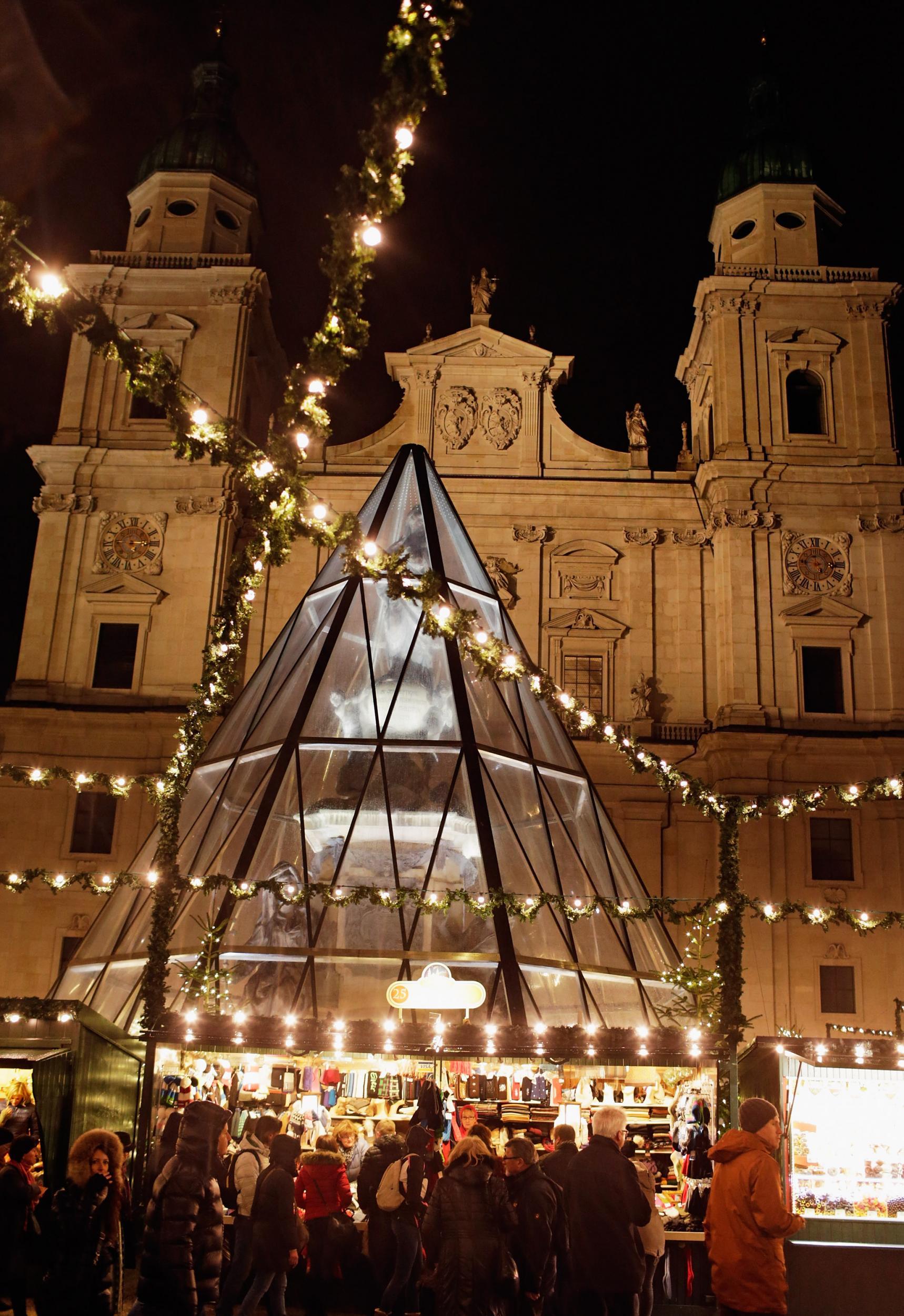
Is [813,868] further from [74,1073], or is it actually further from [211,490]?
[74,1073]

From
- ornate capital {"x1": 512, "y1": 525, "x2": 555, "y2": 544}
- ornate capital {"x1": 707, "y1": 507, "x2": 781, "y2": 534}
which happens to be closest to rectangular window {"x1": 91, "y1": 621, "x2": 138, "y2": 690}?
ornate capital {"x1": 512, "y1": 525, "x2": 555, "y2": 544}

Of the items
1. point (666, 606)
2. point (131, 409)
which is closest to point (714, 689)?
point (666, 606)

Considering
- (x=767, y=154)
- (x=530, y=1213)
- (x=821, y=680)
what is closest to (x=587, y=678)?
(x=821, y=680)

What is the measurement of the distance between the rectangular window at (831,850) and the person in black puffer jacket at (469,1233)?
2046 centimetres

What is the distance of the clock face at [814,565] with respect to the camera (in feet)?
91.6

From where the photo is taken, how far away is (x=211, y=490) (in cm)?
2897

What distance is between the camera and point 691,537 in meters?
29.1

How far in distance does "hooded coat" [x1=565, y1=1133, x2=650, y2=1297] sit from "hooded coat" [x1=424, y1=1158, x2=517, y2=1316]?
413 mm

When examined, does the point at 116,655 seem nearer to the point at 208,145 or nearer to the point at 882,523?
the point at 208,145

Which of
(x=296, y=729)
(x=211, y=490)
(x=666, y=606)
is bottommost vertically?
(x=296, y=729)

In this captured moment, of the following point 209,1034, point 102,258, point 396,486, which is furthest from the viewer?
point 102,258

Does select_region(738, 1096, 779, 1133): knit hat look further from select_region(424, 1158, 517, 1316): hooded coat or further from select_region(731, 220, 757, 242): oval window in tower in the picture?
select_region(731, 220, 757, 242): oval window in tower

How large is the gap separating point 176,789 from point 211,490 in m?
18.3

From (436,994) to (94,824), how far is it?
17.6m
